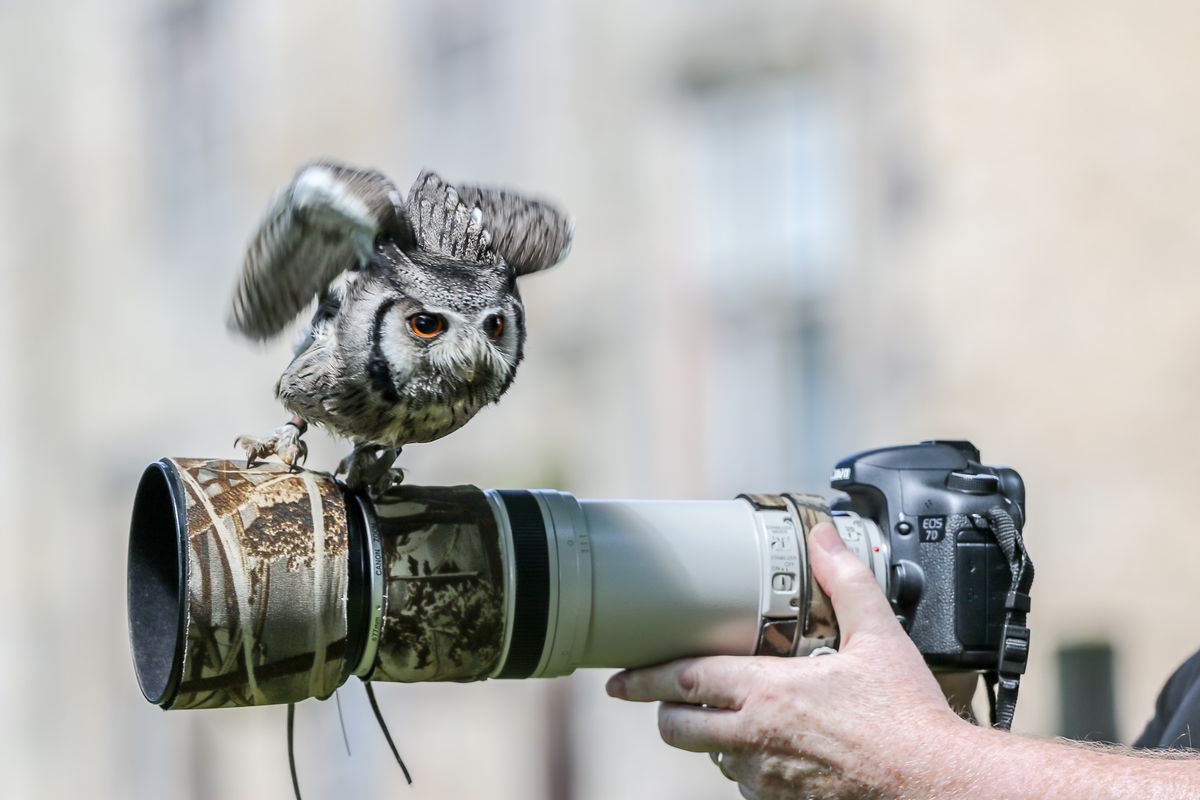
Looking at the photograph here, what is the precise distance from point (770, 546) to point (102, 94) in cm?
746

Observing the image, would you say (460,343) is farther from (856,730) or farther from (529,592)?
(856,730)

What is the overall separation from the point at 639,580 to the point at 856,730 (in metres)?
0.27

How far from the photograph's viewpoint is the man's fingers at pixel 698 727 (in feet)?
4.84

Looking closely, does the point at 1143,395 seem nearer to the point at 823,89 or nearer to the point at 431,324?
the point at 823,89

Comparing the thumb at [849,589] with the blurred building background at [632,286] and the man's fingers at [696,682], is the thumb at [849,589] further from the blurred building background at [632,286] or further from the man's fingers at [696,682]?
the blurred building background at [632,286]

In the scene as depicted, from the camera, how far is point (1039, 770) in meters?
1.33

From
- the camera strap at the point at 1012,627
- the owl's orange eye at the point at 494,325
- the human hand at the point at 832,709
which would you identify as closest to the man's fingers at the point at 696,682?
the human hand at the point at 832,709

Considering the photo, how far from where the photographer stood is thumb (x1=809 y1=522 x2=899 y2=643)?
147cm

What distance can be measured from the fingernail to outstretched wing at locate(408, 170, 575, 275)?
0.41m

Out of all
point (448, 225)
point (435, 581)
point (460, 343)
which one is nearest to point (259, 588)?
point (435, 581)

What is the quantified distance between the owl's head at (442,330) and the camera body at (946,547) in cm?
47

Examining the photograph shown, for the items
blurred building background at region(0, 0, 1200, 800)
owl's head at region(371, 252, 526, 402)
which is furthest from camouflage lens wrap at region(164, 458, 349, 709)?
blurred building background at region(0, 0, 1200, 800)

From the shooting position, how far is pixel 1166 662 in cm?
386

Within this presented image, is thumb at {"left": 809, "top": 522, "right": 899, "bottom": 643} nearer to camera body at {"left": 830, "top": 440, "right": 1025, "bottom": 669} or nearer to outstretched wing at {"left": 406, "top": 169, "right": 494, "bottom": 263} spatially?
camera body at {"left": 830, "top": 440, "right": 1025, "bottom": 669}
